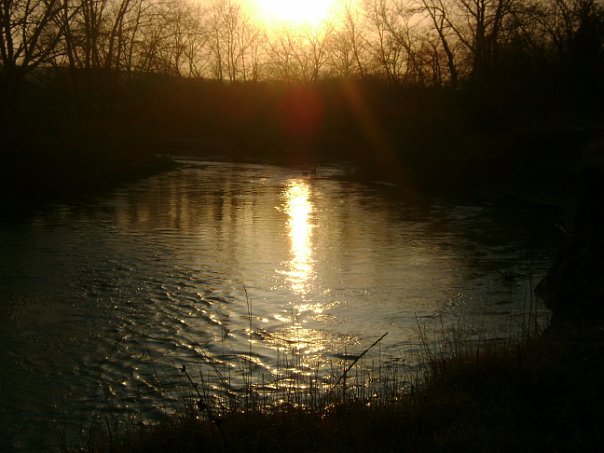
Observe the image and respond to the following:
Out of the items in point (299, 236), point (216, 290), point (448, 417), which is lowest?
point (216, 290)

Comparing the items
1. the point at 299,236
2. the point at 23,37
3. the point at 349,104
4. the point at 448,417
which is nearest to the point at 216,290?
the point at 299,236

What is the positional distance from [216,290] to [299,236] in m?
5.41

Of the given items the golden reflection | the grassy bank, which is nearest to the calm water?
the golden reflection

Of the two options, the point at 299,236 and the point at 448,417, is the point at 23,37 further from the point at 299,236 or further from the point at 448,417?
the point at 448,417

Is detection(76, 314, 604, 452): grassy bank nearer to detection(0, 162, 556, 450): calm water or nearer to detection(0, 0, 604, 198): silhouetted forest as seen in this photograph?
detection(0, 162, 556, 450): calm water

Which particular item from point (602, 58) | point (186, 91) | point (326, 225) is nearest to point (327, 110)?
point (186, 91)

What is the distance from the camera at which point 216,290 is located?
37.0ft

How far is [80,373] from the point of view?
25.1 ft

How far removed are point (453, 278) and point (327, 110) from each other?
48.8 metres

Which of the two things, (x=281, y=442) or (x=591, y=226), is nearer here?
(x=281, y=442)

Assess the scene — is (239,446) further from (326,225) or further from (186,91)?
(186,91)

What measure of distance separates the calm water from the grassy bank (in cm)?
160

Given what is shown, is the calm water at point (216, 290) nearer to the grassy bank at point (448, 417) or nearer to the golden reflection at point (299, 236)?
the golden reflection at point (299, 236)

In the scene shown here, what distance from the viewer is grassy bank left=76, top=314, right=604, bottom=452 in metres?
4.60
